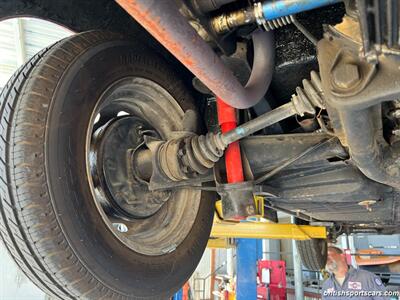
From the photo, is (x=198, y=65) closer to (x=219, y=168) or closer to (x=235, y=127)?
(x=235, y=127)

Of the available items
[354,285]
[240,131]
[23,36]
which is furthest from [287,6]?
[23,36]

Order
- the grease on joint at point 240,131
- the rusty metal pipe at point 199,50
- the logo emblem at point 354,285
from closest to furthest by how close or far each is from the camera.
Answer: the rusty metal pipe at point 199,50, the grease on joint at point 240,131, the logo emblem at point 354,285

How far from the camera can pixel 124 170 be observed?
1.24 meters

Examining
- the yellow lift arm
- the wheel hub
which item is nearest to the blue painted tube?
the wheel hub

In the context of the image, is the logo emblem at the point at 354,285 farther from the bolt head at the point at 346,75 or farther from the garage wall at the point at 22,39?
the garage wall at the point at 22,39

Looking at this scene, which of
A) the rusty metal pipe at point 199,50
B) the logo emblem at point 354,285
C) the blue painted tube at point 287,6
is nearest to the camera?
the rusty metal pipe at point 199,50

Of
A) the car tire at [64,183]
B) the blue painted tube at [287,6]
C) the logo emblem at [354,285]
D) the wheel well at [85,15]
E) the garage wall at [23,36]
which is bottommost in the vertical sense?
the logo emblem at [354,285]

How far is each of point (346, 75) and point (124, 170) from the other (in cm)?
83

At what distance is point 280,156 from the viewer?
3.86ft

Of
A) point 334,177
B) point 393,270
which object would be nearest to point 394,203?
point 334,177

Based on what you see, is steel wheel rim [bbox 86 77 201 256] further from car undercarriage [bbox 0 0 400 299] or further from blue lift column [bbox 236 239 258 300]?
blue lift column [bbox 236 239 258 300]

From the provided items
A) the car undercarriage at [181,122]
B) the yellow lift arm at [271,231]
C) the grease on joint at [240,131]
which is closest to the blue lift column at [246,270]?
the yellow lift arm at [271,231]

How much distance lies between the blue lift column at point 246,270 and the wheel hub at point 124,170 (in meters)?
1.83

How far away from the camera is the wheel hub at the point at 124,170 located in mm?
1180
